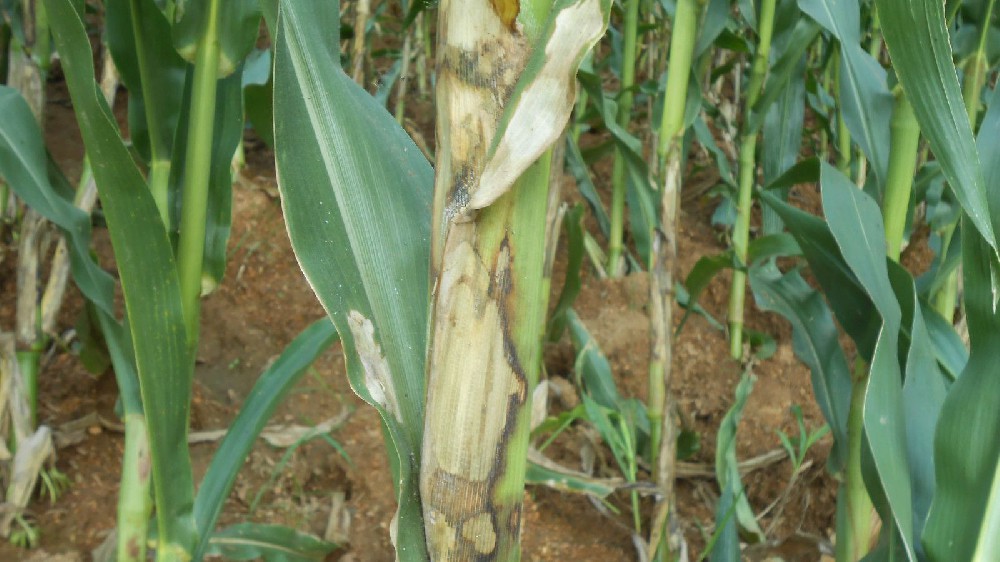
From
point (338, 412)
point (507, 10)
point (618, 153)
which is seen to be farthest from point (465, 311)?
point (618, 153)

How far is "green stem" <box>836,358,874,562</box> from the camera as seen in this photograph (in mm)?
1003

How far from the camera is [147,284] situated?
0.81 metres

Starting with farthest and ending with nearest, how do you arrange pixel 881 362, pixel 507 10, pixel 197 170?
pixel 197 170, pixel 881 362, pixel 507 10

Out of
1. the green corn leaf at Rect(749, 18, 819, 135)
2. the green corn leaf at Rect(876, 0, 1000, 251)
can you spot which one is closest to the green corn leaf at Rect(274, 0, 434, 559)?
the green corn leaf at Rect(876, 0, 1000, 251)

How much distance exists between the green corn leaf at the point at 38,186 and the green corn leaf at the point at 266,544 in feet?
1.16

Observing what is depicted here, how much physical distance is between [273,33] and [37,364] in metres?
0.99

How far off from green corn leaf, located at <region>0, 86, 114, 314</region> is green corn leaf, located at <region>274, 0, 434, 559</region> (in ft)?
1.40

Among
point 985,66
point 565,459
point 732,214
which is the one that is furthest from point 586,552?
point 732,214

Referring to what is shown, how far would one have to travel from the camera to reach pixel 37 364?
1.42 m

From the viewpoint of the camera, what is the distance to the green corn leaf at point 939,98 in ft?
2.31

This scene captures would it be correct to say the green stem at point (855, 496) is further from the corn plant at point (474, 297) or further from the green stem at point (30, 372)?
the green stem at point (30, 372)

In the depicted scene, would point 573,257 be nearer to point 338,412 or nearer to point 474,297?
point 338,412

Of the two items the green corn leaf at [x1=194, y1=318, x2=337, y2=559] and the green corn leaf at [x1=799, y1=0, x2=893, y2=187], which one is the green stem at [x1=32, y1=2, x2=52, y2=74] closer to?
the green corn leaf at [x1=194, y1=318, x2=337, y2=559]

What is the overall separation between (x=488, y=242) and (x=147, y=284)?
444mm
